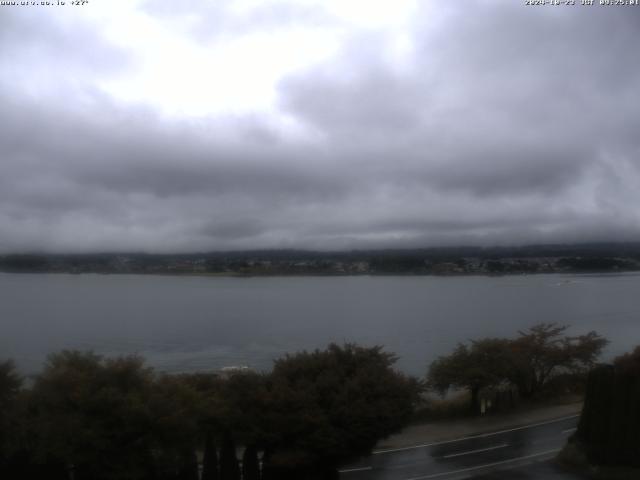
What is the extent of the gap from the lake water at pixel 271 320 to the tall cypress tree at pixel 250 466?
29670mm

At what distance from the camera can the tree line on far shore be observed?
44.3 ft

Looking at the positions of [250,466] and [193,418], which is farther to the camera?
[250,466]

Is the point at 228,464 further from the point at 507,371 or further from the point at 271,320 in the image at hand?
the point at 271,320

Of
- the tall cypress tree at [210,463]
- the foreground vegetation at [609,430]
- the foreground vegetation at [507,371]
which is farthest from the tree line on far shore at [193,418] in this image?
the foreground vegetation at [507,371]

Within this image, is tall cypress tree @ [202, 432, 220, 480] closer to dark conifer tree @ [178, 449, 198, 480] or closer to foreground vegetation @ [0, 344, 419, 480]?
foreground vegetation @ [0, 344, 419, 480]

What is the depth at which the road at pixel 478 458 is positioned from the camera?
1780 centimetres

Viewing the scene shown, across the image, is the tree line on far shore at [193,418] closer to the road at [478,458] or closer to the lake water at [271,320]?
the road at [478,458]

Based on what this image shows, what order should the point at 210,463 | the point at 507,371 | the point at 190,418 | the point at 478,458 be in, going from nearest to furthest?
the point at 190,418 → the point at 210,463 → the point at 478,458 → the point at 507,371

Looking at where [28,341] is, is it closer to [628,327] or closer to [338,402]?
[338,402]

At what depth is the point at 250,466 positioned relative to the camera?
1540cm

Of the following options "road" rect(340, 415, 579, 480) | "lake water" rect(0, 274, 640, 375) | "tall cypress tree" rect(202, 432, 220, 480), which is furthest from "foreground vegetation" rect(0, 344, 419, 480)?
"lake water" rect(0, 274, 640, 375)

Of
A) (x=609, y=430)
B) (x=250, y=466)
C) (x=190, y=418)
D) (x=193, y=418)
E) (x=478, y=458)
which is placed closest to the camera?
(x=190, y=418)

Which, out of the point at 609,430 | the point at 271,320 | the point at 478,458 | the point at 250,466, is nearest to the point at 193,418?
the point at 250,466

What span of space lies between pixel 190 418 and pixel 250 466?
2.06 meters
